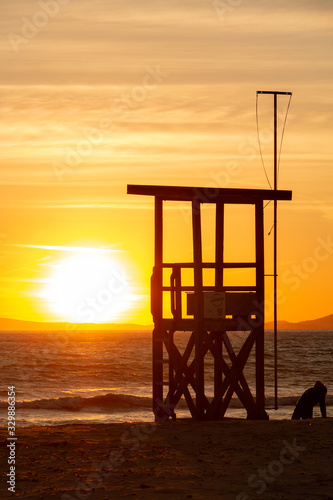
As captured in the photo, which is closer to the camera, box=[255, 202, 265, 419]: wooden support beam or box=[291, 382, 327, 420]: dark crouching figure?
box=[255, 202, 265, 419]: wooden support beam

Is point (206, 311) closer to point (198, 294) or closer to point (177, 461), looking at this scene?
point (198, 294)

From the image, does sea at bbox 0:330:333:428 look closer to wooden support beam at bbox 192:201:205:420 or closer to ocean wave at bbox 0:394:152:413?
ocean wave at bbox 0:394:152:413

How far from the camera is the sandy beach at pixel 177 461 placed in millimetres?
10781

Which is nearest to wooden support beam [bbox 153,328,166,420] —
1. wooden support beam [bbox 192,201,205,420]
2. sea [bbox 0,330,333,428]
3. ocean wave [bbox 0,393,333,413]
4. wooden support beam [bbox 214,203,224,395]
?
wooden support beam [bbox 192,201,205,420]

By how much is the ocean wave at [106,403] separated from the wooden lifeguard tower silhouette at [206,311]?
17634 millimetres

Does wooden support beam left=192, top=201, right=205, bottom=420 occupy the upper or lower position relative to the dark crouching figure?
upper

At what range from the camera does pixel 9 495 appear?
1056 cm

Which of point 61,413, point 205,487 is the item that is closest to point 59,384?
point 61,413

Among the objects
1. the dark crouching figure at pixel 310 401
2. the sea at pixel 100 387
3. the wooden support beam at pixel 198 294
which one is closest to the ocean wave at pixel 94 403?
the sea at pixel 100 387

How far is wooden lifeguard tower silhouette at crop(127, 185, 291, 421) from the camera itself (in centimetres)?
1755

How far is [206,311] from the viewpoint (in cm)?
1764

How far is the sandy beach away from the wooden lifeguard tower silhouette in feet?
5.80

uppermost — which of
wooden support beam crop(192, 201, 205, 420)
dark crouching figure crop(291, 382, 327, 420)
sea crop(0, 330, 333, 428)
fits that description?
wooden support beam crop(192, 201, 205, 420)

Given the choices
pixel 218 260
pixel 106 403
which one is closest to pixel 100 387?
pixel 106 403
